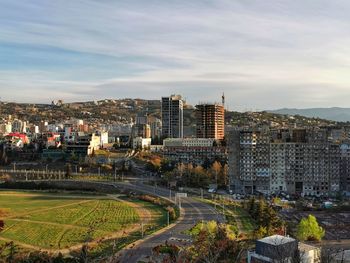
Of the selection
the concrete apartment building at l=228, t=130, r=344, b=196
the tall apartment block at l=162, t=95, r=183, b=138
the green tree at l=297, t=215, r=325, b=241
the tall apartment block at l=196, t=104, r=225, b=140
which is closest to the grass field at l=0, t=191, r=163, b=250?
the green tree at l=297, t=215, r=325, b=241

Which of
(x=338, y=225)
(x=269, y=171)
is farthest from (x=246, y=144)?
(x=338, y=225)

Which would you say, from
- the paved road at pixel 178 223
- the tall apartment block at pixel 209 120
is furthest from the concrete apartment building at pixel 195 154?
the tall apartment block at pixel 209 120

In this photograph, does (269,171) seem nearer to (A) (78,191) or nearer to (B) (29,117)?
(A) (78,191)

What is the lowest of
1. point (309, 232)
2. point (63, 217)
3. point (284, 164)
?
point (63, 217)

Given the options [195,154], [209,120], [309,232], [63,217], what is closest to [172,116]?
[209,120]

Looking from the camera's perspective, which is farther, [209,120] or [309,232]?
[209,120]

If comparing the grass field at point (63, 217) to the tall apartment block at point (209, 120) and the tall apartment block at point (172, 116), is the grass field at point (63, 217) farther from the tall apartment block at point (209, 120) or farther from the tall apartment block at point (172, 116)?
the tall apartment block at point (172, 116)

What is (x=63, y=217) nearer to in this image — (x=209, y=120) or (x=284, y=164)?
(x=284, y=164)
